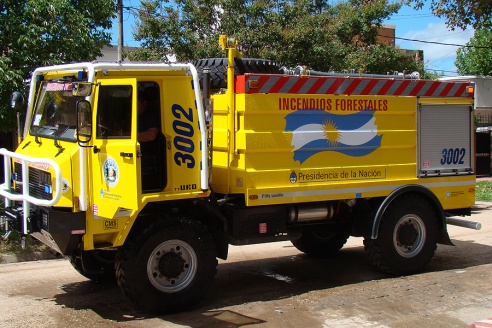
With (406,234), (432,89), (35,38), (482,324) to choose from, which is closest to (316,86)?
(432,89)

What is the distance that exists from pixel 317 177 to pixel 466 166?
2.71m

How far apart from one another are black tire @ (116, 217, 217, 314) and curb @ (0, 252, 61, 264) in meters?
3.64

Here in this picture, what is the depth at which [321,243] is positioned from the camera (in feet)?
29.4

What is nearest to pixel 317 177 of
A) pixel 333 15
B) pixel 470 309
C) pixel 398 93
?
pixel 398 93

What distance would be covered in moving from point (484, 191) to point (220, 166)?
13.6m

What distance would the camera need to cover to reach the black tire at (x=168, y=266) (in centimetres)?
599

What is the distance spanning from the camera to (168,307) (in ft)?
20.3

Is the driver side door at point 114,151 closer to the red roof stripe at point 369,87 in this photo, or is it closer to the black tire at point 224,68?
the black tire at point 224,68

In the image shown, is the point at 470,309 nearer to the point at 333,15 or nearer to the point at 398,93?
the point at 398,93

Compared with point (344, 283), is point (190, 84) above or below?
above

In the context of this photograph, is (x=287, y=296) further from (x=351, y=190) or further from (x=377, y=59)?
(x=377, y=59)

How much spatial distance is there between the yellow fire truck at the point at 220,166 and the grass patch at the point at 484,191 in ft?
30.2

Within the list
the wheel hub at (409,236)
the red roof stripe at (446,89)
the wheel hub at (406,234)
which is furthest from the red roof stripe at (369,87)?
the wheel hub at (406,234)

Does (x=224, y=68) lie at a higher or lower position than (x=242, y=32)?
lower
